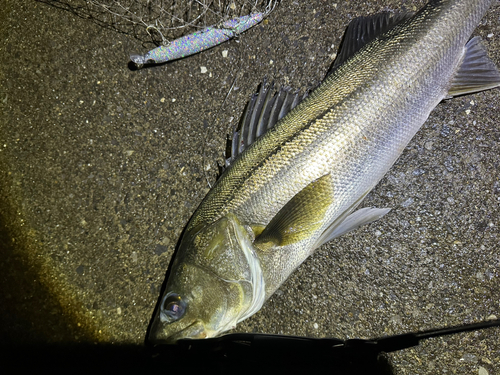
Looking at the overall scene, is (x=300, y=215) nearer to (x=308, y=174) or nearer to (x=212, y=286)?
(x=308, y=174)

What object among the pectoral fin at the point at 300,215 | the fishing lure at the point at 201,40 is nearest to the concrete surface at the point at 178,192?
the fishing lure at the point at 201,40

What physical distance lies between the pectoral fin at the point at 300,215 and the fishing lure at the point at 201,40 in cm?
145

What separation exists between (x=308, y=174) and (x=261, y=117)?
0.58 metres

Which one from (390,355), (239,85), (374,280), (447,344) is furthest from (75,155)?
(447,344)

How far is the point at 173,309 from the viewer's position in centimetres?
174

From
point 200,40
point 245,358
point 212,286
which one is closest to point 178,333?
point 212,286

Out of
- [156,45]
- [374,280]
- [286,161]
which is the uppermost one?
[156,45]

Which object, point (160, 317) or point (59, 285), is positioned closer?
point (160, 317)

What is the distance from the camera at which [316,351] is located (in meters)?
1.86

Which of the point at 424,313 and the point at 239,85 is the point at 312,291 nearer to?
the point at 424,313

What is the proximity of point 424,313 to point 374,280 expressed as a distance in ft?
1.31

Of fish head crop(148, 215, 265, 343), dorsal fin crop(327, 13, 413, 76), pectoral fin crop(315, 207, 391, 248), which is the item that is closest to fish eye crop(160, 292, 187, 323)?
fish head crop(148, 215, 265, 343)

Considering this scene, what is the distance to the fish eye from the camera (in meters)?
1.74

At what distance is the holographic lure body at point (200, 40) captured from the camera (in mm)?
2365
